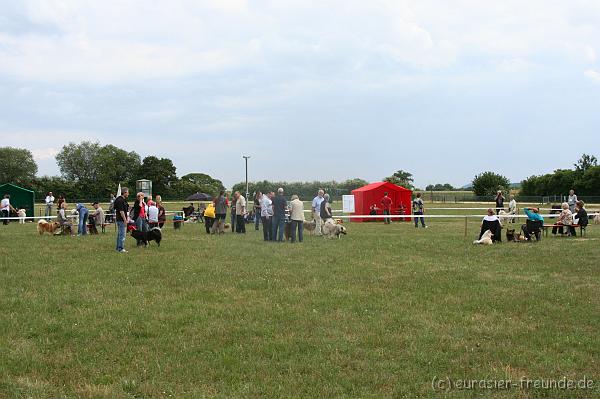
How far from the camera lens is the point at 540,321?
6605 millimetres

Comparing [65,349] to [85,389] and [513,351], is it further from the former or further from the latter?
[513,351]

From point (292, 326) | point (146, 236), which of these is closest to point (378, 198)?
point (146, 236)

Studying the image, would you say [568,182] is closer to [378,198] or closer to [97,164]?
[378,198]

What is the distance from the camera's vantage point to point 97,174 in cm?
9488

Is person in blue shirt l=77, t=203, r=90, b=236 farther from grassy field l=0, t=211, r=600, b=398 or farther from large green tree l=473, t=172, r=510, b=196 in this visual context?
large green tree l=473, t=172, r=510, b=196

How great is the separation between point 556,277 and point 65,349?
7954 millimetres

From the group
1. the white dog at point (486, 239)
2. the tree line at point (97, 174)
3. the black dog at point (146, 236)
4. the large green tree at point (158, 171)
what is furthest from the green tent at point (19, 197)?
the large green tree at point (158, 171)

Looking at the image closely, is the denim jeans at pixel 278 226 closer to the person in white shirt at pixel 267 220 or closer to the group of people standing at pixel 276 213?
the group of people standing at pixel 276 213

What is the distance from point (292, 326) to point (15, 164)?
337 feet

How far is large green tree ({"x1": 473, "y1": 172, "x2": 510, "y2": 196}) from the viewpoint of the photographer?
78188mm

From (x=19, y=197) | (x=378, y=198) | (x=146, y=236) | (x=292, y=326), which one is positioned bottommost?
(x=292, y=326)

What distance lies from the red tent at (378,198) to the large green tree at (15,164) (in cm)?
8246

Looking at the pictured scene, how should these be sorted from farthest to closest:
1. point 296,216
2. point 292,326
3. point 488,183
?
point 488,183 → point 296,216 → point 292,326

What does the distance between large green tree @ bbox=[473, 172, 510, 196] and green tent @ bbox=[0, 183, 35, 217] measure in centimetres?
6258
